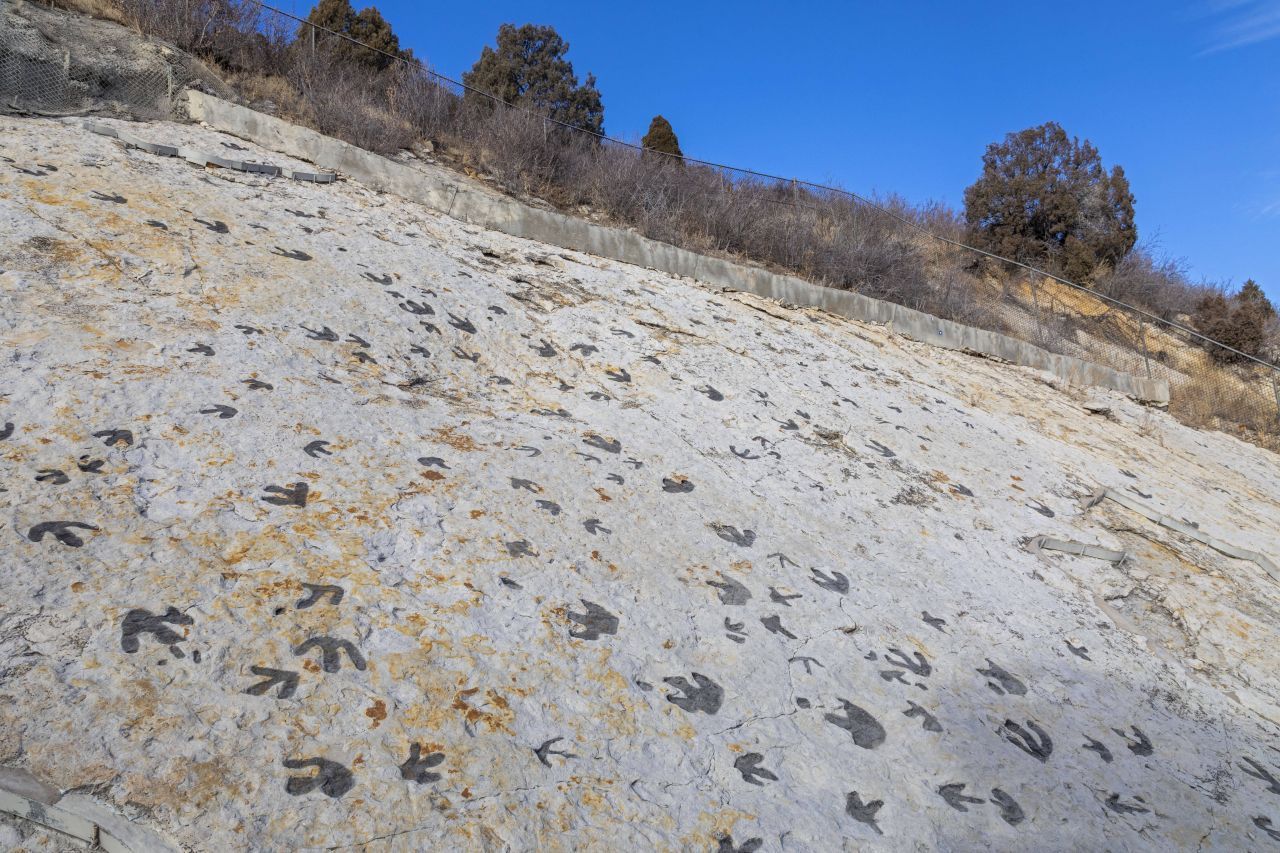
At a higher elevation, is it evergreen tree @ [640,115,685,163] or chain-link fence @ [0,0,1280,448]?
evergreen tree @ [640,115,685,163]

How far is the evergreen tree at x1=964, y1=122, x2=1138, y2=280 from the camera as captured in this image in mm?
16281

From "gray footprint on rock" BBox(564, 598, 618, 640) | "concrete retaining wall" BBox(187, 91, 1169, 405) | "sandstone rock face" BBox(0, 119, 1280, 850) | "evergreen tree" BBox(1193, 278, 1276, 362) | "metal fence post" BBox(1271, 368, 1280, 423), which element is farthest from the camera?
"evergreen tree" BBox(1193, 278, 1276, 362)

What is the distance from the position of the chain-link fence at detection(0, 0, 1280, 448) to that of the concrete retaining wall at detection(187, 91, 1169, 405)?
2.62 feet

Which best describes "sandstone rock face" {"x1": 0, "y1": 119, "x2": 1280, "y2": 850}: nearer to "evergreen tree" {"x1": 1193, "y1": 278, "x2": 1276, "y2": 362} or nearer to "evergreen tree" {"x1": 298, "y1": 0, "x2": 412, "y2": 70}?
"evergreen tree" {"x1": 298, "y1": 0, "x2": 412, "y2": 70}

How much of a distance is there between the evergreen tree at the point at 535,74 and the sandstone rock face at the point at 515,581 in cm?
851

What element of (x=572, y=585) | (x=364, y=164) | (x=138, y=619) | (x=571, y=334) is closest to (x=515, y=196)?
(x=364, y=164)

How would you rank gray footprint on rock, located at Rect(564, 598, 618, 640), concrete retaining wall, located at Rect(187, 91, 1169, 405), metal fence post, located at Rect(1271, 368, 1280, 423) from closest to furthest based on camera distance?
1. gray footprint on rock, located at Rect(564, 598, 618, 640)
2. concrete retaining wall, located at Rect(187, 91, 1169, 405)
3. metal fence post, located at Rect(1271, 368, 1280, 423)

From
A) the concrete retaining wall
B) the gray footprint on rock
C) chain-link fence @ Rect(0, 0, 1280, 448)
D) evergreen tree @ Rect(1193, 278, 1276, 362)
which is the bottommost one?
the gray footprint on rock

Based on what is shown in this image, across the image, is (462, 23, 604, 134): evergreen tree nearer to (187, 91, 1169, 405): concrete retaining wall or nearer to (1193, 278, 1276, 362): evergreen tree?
(187, 91, 1169, 405): concrete retaining wall

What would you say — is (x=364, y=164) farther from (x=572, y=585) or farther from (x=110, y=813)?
(x=110, y=813)

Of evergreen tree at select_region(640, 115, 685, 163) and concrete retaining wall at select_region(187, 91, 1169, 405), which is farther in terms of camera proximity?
evergreen tree at select_region(640, 115, 685, 163)

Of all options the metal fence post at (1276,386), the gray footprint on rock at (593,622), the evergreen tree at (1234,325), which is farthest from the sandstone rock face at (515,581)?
the evergreen tree at (1234,325)

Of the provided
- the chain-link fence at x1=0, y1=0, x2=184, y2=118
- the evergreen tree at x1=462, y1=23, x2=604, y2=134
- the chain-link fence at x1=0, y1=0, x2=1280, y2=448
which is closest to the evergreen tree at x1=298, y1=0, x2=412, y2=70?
the evergreen tree at x1=462, y1=23, x2=604, y2=134

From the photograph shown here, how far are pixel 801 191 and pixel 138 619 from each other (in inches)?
398
